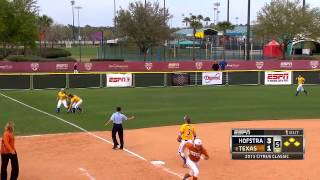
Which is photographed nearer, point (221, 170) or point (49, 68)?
point (221, 170)

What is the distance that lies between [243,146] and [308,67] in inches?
1866

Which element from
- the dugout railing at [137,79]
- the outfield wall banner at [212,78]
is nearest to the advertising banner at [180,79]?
the dugout railing at [137,79]

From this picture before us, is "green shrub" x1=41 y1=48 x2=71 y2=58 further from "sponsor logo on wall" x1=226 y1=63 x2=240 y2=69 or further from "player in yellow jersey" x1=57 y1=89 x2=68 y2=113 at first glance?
"player in yellow jersey" x1=57 y1=89 x2=68 y2=113

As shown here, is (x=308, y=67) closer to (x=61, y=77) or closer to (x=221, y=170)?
(x=61, y=77)

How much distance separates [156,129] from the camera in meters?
26.1

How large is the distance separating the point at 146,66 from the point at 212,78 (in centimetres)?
1279

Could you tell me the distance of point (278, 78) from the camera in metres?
50.0

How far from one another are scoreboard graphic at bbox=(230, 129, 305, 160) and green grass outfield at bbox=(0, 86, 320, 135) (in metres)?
12.7

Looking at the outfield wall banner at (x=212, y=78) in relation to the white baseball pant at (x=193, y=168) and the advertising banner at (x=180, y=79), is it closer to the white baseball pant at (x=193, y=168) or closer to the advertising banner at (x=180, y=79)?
the advertising banner at (x=180, y=79)

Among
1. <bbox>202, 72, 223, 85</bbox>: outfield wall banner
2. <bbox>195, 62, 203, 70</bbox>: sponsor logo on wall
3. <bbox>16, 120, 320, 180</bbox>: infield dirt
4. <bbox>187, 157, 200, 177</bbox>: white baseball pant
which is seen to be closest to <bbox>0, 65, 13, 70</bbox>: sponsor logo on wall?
<bbox>195, 62, 203, 70</bbox>: sponsor logo on wall

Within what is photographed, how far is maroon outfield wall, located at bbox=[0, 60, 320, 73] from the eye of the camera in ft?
192

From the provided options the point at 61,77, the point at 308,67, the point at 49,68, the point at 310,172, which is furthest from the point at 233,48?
the point at 310,172

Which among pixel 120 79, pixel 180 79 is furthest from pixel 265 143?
pixel 180 79

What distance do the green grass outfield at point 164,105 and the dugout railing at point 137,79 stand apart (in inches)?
46.2
